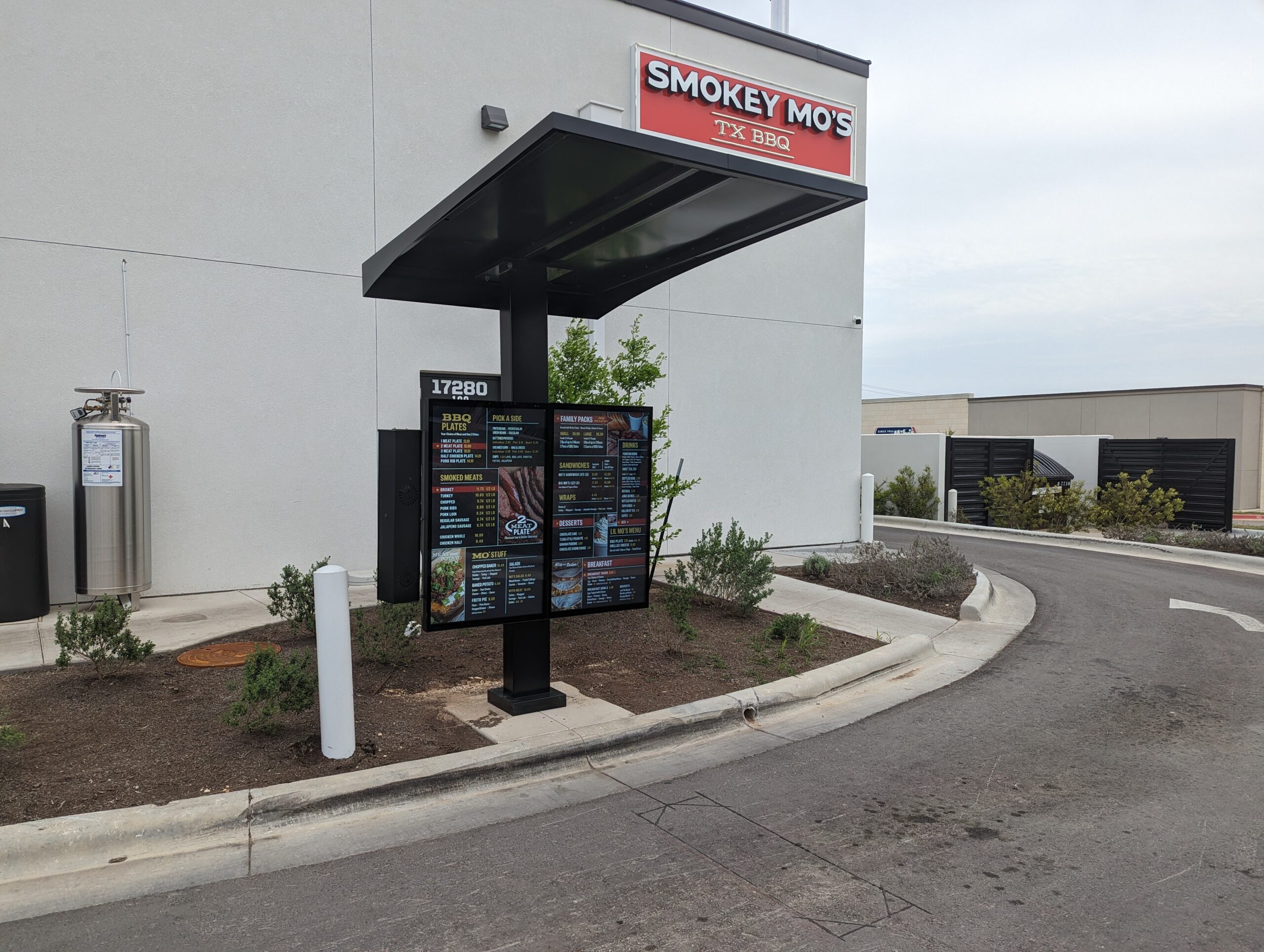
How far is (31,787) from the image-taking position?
Result: 4.51 m

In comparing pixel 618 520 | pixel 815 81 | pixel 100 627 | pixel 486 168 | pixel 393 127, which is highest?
pixel 815 81

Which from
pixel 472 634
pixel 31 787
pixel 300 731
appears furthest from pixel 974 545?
pixel 31 787

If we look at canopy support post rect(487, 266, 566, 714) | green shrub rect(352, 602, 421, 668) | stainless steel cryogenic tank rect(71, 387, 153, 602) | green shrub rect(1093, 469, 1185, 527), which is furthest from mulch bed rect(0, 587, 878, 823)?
green shrub rect(1093, 469, 1185, 527)

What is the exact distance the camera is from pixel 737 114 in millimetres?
13805

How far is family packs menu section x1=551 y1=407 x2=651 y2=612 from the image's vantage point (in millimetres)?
6047

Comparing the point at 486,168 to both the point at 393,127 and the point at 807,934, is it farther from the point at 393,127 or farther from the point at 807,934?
the point at 393,127

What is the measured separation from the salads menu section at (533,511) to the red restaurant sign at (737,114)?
26.8 feet

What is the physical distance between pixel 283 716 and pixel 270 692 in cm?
46

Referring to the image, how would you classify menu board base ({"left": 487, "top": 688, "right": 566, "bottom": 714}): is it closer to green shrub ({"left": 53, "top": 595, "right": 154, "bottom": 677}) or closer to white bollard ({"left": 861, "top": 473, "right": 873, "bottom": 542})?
green shrub ({"left": 53, "top": 595, "right": 154, "bottom": 677})

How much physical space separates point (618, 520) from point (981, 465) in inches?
742

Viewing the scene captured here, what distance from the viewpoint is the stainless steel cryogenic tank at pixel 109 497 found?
866 cm

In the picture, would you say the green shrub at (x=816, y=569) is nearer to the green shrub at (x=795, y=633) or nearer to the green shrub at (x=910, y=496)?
the green shrub at (x=795, y=633)

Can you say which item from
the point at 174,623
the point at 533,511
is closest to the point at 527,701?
the point at 533,511

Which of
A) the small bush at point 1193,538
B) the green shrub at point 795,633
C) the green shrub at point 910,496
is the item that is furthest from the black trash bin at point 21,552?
the small bush at point 1193,538
